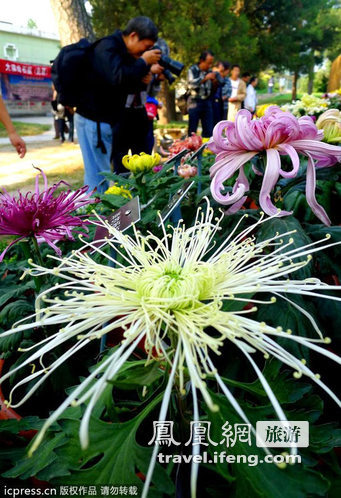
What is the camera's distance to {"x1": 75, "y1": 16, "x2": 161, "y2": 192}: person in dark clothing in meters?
2.81

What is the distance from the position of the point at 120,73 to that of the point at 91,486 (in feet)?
8.92

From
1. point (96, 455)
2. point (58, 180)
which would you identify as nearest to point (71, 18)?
point (58, 180)

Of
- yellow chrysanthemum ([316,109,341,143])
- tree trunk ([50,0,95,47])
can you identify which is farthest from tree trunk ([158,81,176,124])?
yellow chrysanthemum ([316,109,341,143])

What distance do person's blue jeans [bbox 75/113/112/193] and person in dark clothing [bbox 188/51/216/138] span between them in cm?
365

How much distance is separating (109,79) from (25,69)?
85.1 feet

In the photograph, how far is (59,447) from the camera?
0.76 m

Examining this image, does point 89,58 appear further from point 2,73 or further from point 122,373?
point 2,73

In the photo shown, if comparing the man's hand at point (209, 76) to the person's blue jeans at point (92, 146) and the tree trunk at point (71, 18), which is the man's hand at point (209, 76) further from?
the person's blue jeans at point (92, 146)

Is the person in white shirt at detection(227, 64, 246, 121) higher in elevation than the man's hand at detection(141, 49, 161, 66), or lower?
higher

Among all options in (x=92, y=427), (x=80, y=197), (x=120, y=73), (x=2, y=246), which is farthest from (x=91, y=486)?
(x=120, y=73)

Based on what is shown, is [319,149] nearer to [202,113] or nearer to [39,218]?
[39,218]

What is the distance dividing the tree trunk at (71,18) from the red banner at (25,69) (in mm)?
18186

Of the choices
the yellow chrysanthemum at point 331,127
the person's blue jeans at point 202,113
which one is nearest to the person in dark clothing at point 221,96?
the person's blue jeans at point 202,113

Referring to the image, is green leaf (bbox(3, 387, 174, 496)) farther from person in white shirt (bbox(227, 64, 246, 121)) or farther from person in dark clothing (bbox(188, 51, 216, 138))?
person in white shirt (bbox(227, 64, 246, 121))
